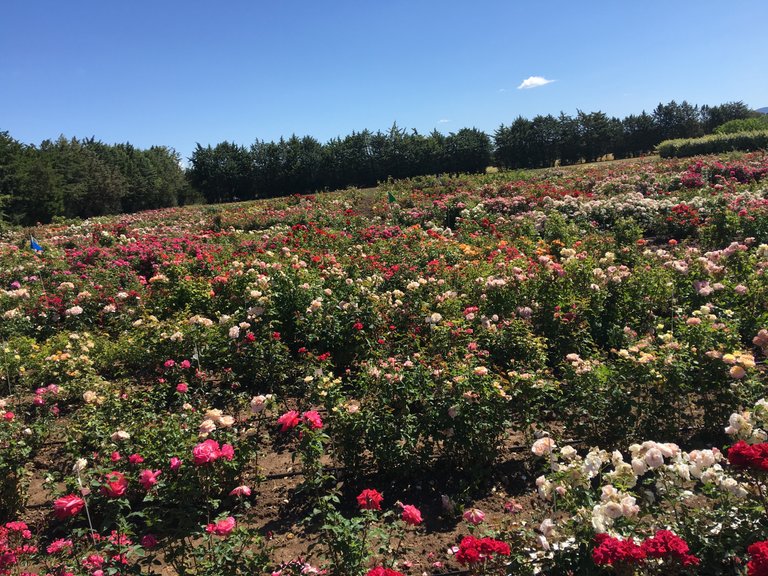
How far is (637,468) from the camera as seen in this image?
8.14 ft

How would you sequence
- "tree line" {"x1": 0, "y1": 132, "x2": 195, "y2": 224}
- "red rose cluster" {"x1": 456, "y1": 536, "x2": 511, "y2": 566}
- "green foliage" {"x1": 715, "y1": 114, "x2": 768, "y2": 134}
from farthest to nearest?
"green foliage" {"x1": 715, "y1": 114, "x2": 768, "y2": 134}
"tree line" {"x1": 0, "y1": 132, "x2": 195, "y2": 224}
"red rose cluster" {"x1": 456, "y1": 536, "x2": 511, "y2": 566}

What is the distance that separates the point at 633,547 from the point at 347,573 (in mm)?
1371

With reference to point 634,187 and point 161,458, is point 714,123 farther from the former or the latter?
point 161,458

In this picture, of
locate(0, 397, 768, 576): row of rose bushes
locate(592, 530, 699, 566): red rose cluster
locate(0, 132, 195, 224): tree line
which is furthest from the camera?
locate(0, 132, 195, 224): tree line

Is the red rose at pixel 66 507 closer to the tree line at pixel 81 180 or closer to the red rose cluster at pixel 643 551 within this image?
the red rose cluster at pixel 643 551

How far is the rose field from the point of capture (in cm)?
250

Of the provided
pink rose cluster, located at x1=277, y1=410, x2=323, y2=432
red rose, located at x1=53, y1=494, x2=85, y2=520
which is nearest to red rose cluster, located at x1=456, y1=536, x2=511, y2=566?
pink rose cluster, located at x1=277, y1=410, x2=323, y2=432

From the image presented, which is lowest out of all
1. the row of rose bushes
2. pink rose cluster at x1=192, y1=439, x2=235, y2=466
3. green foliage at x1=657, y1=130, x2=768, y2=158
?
the row of rose bushes

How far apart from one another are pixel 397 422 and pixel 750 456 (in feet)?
7.36

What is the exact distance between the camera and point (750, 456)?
2.11 metres

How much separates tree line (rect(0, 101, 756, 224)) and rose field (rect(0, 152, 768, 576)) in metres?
35.2

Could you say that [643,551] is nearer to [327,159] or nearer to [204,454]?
[204,454]

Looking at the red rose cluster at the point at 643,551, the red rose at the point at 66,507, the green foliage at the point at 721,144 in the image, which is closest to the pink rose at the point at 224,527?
the red rose at the point at 66,507

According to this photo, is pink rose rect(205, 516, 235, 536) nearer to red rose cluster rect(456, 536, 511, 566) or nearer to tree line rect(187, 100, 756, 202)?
red rose cluster rect(456, 536, 511, 566)
